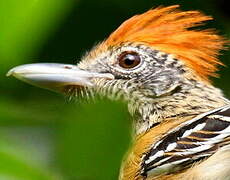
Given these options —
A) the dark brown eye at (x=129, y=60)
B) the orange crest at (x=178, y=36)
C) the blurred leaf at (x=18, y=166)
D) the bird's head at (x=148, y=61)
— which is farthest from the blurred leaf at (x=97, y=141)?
the dark brown eye at (x=129, y=60)

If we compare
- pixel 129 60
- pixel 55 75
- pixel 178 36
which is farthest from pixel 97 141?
pixel 129 60

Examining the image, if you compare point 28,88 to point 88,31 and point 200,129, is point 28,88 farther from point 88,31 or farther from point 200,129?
point 200,129

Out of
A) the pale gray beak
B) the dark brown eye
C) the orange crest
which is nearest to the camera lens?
the pale gray beak

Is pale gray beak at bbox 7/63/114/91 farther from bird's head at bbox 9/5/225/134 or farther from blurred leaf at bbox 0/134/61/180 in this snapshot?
blurred leaf at bbox 0/134/61/180

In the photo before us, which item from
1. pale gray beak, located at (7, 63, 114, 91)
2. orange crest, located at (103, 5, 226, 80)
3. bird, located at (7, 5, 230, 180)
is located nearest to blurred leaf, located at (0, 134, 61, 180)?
pale gray beak, located at (7, 63, 114, 91)

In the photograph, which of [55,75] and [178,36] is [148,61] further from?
[55,75]
